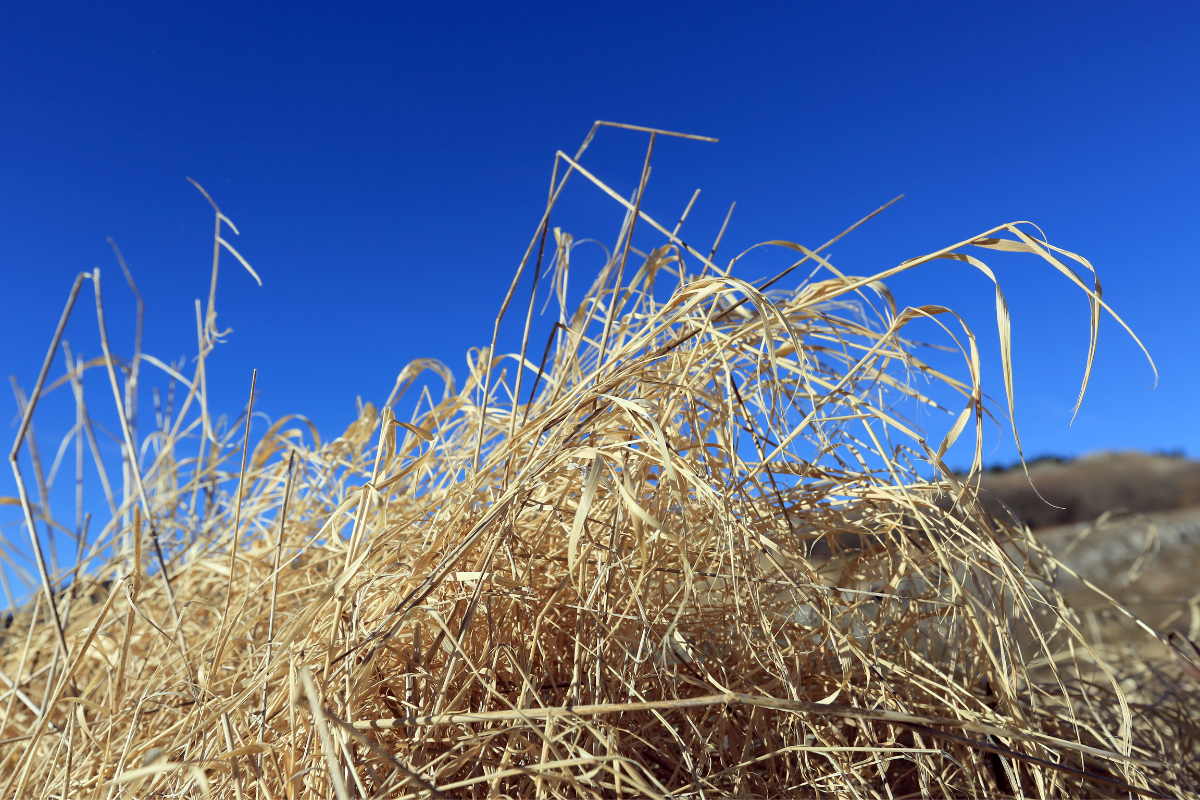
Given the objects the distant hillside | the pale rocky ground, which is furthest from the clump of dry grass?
the distant hillside

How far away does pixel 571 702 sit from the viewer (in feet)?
1.35

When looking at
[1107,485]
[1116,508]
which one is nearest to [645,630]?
[1116,508]

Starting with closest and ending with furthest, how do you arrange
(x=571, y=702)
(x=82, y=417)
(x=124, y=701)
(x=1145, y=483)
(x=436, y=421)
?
(x=571, y=702)
(x=124, y=701)
(x=436, y=421)
(x=82, y=417)
(x=1145, y=483)

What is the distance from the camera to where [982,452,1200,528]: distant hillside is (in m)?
5.80

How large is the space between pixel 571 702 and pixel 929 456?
30 centimetres

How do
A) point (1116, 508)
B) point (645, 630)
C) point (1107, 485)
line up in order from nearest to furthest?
point (645, 630) < point (1116, 508) < point (1107, 485)

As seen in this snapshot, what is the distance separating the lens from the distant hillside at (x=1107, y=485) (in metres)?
5.80

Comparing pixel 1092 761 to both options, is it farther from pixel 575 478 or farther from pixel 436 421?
pixel 436 421

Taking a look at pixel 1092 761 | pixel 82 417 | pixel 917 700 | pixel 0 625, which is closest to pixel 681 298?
pixel 917 700

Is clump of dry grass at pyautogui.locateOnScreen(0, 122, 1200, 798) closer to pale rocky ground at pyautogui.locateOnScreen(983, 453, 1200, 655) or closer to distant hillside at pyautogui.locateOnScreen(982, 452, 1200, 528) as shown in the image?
pale rocky ground at pyautogui.locateOnScreen(983, 453, 1200, 655)

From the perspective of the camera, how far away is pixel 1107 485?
21.1 ft

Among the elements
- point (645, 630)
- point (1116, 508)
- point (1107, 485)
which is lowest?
point (645, 630)

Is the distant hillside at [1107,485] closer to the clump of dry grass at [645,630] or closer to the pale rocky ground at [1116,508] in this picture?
the pale rocky ground at [1116,508]

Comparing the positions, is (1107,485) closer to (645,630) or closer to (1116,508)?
(1116,508)
